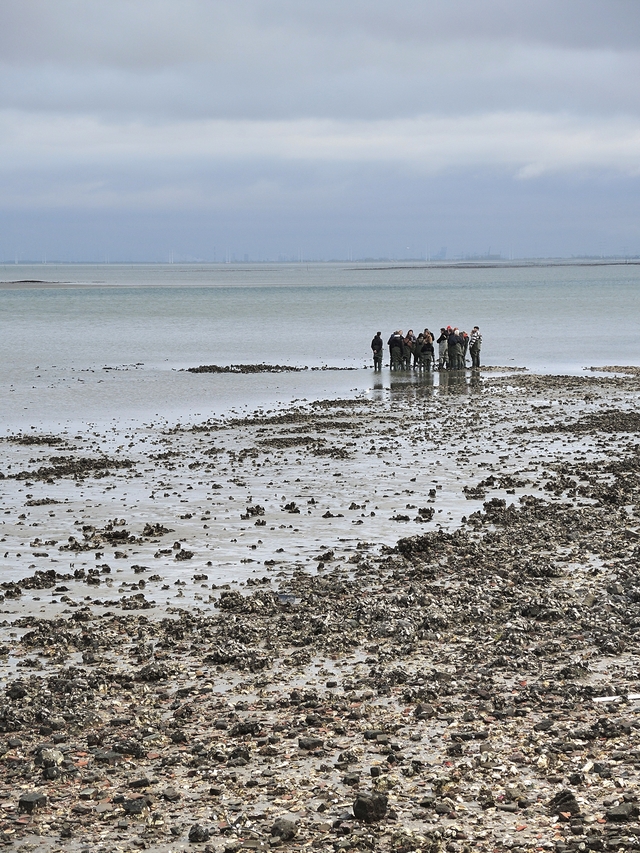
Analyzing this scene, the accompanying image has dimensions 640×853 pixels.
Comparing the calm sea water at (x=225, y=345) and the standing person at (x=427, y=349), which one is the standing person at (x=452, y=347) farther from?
the calm sea water at (x=225, y=345)

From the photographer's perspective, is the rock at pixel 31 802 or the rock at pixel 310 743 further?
the rock at pixel 310 743

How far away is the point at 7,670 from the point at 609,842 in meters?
5.64

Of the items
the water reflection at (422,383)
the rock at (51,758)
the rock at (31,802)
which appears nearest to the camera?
the rock at (31,802)

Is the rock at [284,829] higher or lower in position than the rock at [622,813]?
lower

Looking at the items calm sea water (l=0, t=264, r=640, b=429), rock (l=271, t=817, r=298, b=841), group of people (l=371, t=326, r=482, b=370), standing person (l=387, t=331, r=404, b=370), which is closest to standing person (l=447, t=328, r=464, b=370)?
group of people (l=371, t=326, r=482, b=370)

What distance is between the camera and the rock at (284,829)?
6551mm

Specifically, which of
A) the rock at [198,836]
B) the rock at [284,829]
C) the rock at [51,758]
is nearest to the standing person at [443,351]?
the rock at [51,758]

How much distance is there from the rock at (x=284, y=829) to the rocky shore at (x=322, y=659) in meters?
0.01

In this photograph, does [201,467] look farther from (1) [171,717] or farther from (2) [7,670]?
(1) [171,717]

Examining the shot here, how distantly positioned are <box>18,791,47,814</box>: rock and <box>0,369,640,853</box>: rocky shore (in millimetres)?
10

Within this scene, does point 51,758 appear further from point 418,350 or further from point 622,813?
point 418,350

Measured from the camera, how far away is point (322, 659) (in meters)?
9.83

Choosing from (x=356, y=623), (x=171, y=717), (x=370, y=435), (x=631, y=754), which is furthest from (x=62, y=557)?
(x=370, y=435)

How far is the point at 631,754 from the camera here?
7434 millimetres
